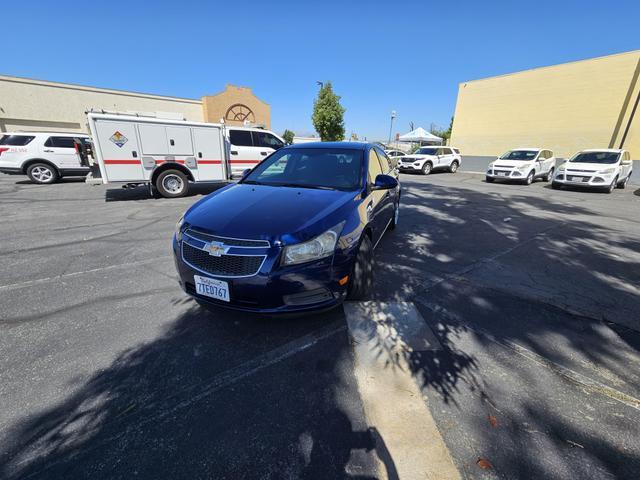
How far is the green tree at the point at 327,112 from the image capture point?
2716 centimetres

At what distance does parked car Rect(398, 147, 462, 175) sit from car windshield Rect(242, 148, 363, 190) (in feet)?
51.7

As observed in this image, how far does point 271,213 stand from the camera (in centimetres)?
254

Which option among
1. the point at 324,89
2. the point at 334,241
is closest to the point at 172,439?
the point at 334,241

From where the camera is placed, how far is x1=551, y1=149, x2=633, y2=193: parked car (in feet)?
37.4

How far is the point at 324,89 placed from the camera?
1070 inches

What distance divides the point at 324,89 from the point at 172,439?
1179 inches

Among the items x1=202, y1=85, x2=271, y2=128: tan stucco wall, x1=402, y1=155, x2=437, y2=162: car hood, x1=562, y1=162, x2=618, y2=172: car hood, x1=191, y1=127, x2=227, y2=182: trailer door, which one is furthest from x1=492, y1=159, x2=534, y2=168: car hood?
x1=202, y1=85, x2=271, y2=128: tan stucco wall

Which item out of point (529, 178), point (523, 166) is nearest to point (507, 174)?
point (523, 166)

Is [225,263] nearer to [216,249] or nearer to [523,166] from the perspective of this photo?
[216,249]

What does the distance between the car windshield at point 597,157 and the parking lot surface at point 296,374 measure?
444 inches

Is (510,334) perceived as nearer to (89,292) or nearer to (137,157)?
(89,292)

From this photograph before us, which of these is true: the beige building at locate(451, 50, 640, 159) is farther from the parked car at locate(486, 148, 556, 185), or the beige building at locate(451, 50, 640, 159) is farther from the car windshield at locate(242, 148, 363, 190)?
the car windshield at locate(242, 148, 363, 190)

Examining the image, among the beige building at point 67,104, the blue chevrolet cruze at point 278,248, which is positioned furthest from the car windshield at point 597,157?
the beige building at point 67,104

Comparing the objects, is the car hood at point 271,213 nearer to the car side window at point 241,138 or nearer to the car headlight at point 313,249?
the car headlight at point 313,249
